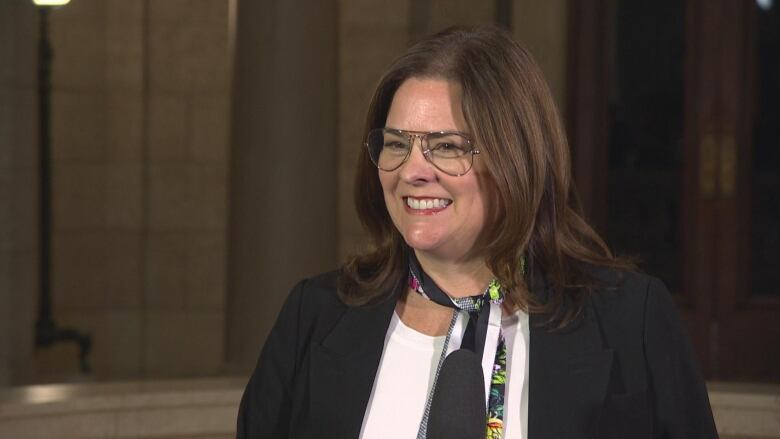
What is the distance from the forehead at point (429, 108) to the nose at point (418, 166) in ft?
0.10

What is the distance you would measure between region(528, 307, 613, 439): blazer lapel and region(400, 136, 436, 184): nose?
0.32 metres

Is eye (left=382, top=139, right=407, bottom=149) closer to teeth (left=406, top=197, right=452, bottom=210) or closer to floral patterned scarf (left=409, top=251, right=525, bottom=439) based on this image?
teeth (left=406, top=197, right=452, bottom=210)

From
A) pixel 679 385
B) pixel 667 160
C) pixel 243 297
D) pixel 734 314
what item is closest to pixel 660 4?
pixel 667 160

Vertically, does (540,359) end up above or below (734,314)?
above

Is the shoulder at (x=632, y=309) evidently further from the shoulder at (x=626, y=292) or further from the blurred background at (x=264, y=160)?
the blurred background at (x=264, y=160)

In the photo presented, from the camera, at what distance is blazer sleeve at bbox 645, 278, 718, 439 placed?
2123 millimetres

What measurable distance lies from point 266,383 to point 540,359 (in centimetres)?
50

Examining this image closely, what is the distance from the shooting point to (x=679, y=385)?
214cm

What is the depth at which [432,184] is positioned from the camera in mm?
2135

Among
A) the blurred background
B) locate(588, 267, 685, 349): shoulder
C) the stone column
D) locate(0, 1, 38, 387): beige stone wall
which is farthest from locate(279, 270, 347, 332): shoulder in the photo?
locate(0, 1, 38, 387): beige stone wall

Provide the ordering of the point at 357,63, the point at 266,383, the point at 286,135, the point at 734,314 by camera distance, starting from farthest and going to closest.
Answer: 1. the point at 357,63
2. the point at 734,314
3. the point at 286,135
4. the point at 266,383

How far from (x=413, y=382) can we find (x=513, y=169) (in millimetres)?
415

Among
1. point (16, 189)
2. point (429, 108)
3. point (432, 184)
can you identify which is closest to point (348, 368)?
point (432, 184)

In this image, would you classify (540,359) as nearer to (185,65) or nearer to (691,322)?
(691,322)
